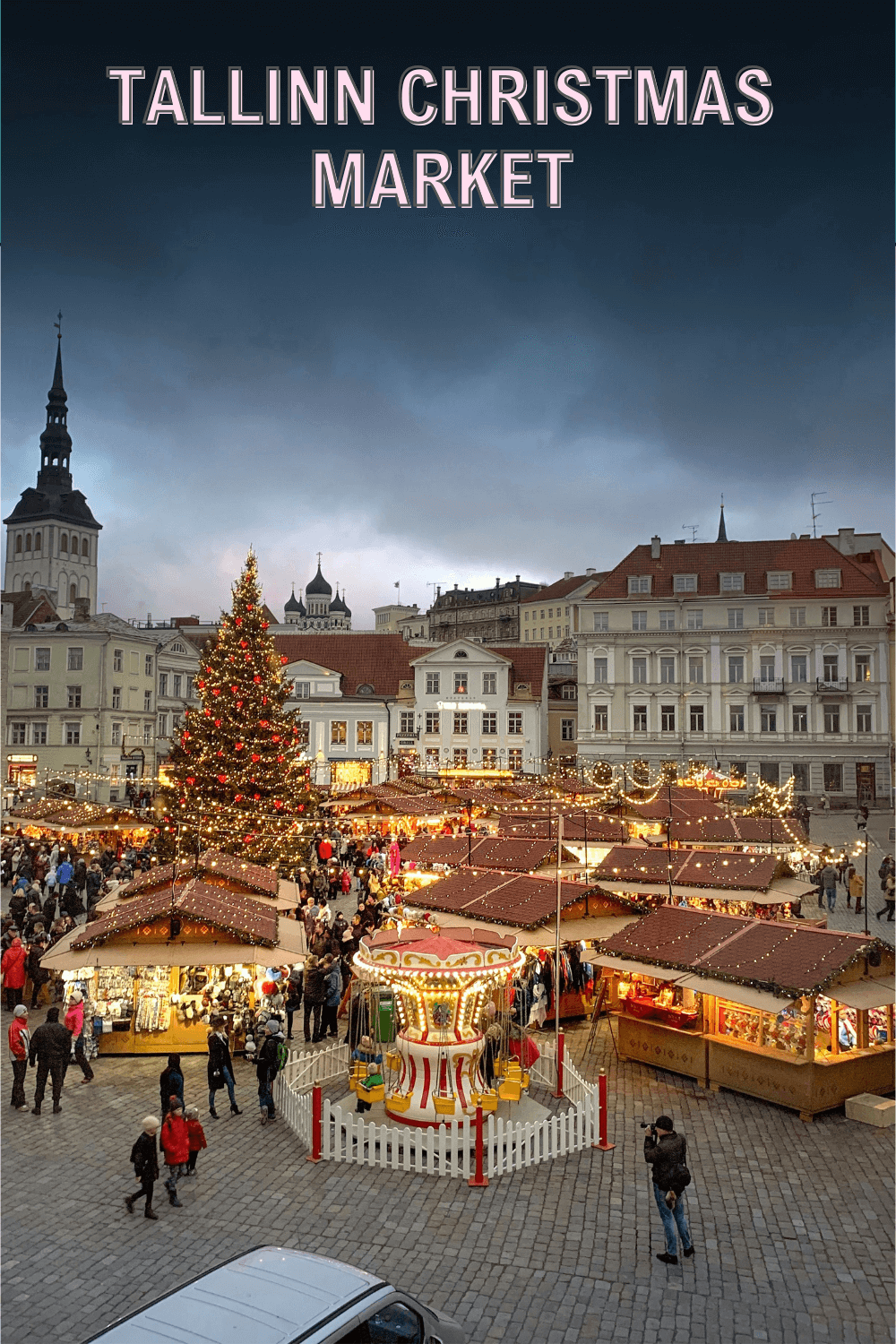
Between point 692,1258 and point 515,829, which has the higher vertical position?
point 515,829

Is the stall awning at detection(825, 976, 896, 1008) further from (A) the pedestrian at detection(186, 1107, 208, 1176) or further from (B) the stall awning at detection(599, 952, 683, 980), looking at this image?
(A) the pedestrian at detection(186, 1107, 208, 1176)

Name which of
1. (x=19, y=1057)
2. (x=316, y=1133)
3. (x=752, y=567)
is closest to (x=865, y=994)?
(x=316, y=1133)

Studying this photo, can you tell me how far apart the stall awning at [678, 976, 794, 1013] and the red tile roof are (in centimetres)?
4931

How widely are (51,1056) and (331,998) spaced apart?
15.1ft

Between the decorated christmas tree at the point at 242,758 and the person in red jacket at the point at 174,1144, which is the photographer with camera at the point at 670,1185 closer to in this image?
the person in red jacket at the point at 174,1144

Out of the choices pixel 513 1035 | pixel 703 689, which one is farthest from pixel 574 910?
pixel 703 689

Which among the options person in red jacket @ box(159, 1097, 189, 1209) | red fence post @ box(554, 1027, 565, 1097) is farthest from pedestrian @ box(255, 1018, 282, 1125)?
red fence post @ box(554, 1027, 565, 1097)

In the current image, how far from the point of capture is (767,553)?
200ft

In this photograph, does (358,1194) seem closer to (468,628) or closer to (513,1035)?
(513,1035)

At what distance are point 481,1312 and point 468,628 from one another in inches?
4573

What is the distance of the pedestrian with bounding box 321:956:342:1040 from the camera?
15430 mm

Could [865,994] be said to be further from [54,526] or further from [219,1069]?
[54,526]

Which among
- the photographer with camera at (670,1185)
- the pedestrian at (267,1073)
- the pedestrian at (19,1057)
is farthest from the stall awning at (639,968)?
the pedestrian at (19,1057)

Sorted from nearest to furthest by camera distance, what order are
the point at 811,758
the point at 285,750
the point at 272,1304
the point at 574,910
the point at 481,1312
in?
the point at 272,1304
the point at 481,1312
the point at 574,910
the point at 285,750
the point at 811,758
